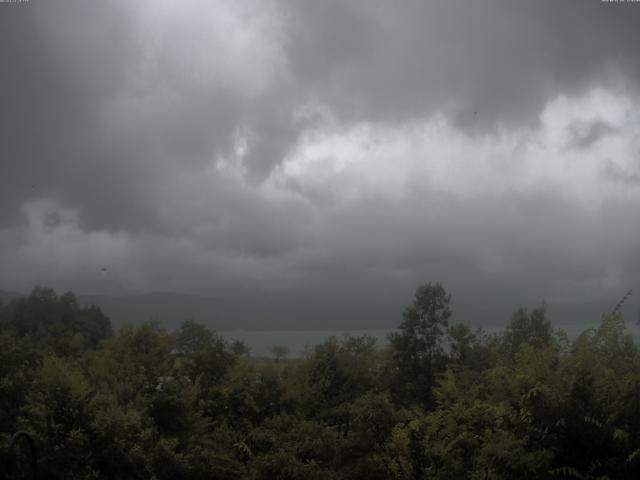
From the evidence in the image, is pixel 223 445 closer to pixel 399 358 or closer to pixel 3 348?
pixel 3 348

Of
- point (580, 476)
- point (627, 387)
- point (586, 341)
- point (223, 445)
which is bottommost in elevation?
point (223, 445)

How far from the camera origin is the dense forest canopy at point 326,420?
11.0m

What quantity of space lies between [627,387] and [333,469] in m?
7.74

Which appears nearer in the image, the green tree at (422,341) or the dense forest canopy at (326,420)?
the dense forest canopy at (326,420)

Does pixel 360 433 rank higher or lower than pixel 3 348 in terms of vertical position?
lower

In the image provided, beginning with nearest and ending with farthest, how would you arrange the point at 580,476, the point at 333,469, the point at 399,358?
the point at 580,476 → the point at 333,469 → the point at 399,358

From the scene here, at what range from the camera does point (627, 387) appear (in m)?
11.1

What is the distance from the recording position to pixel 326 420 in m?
25.0

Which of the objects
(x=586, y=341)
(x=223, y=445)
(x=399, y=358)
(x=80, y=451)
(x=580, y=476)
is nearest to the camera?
(x=580, y=476)

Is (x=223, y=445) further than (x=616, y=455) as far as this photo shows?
Yes

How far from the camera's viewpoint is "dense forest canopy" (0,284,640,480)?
36.1 feet

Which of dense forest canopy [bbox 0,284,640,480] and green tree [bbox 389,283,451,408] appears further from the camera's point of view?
green tree [bbox 389,283,451,408]

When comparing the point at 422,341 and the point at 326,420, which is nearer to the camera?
the point at 326,420

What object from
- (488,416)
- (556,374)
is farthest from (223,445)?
(556,374)
